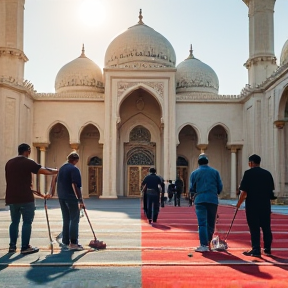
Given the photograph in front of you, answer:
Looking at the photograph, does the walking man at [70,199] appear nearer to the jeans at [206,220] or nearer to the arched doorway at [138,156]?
the jeans at [206,220]

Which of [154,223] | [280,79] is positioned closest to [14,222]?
[154,223]

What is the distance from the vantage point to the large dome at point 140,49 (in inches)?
1057

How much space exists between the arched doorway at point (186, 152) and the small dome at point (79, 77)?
6.13m

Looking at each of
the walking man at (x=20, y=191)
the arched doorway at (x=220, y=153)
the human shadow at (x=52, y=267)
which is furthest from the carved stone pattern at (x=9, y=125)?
the human shadow at (x=52, y=267)

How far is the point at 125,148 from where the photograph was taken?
2645 centimetres

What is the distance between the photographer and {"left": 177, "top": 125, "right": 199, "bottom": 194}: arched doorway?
26767mm

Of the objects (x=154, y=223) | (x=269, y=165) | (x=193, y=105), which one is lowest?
(x=154, y=223)

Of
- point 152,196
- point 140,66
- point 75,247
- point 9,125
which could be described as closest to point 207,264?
point 75,247

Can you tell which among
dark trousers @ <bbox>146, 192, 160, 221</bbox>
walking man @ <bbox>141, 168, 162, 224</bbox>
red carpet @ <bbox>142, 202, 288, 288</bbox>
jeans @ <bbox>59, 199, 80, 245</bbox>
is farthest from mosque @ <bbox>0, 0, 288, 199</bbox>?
jeans @ <bbox>59, 199, 80, 245</bbox>

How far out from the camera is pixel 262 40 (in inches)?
930

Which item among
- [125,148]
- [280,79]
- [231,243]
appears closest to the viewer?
[231,243]

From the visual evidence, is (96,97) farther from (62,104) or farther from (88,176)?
(88,176)

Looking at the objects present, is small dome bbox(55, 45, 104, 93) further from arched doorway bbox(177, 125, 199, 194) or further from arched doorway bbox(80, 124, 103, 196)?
arched doorway bbox(177, 125, 199, 194)

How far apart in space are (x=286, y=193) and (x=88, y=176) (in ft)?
37.8
